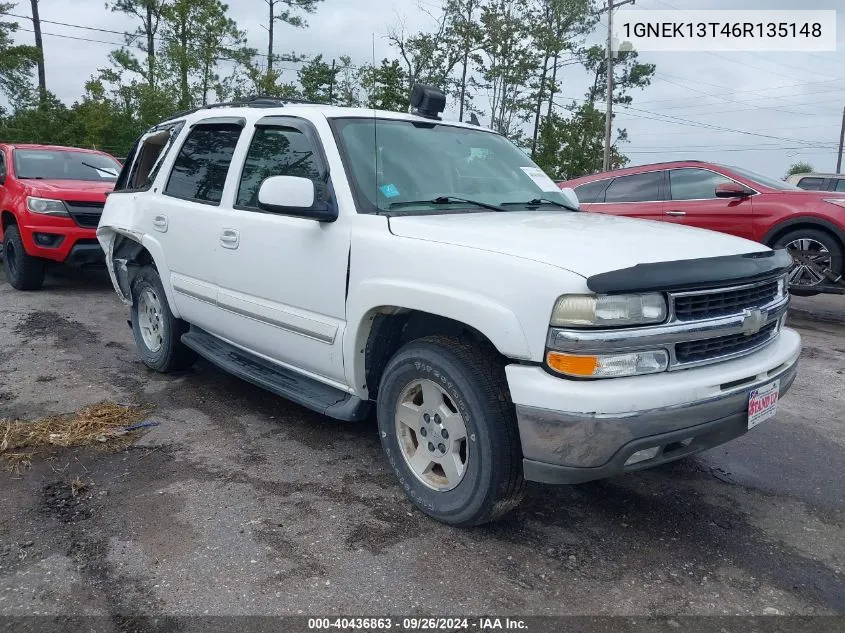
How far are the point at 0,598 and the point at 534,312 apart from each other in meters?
2.16

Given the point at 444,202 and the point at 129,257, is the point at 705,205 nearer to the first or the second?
the point at 444,202

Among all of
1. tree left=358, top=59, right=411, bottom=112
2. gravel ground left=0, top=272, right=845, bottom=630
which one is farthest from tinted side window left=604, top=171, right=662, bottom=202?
tree left=358, top=59, right=411, bottom=112

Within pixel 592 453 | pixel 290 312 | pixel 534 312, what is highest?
pixel 534 312

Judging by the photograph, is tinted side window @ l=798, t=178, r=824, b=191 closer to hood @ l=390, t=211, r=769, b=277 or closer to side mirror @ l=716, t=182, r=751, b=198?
side mirror @ l=716, t=182, r=751, b=198

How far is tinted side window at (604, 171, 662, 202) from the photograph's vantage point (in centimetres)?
863

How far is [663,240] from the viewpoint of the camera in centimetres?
301

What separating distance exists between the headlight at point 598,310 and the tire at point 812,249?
Answer: 236 inches

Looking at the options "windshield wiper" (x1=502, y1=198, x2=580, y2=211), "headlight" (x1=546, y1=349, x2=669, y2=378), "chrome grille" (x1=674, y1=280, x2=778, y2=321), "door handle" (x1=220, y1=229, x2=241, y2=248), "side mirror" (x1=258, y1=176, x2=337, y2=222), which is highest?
"side mirror" (x1=258, y1=176, x2=337, y2=222)

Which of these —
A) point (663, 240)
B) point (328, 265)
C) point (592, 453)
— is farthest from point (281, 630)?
point (663, 240)

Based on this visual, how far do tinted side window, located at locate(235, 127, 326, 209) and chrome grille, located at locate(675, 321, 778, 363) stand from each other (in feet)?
6.38

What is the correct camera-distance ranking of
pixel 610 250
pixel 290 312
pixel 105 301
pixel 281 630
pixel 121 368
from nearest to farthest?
pixel 281 630, pixel 610 250, pixel 290 312, pixel 121 368, pixel 105 301

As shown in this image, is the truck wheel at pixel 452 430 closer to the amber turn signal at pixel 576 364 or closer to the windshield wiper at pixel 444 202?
the amber turn signal at pixel 576 364

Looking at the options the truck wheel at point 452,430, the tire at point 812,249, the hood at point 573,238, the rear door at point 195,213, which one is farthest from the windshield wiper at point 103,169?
the tire at point 812,249

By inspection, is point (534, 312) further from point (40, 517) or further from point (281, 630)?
point (40, 517)
